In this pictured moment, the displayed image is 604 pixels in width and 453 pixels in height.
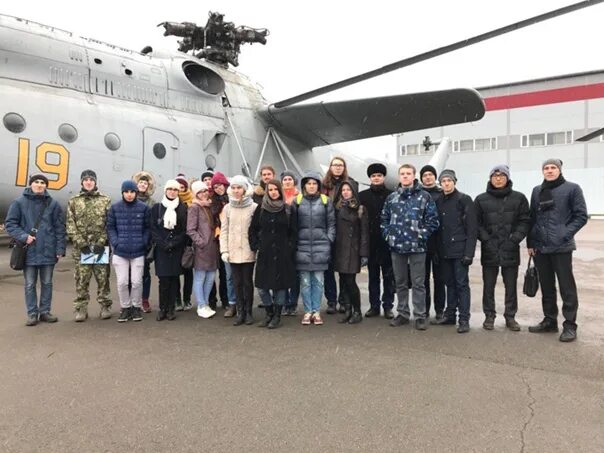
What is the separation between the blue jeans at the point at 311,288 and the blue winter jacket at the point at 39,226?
9.11 ft

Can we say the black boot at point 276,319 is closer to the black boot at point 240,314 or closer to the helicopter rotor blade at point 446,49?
the black boot at point 240,314

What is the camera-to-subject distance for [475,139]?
37625 millimetres

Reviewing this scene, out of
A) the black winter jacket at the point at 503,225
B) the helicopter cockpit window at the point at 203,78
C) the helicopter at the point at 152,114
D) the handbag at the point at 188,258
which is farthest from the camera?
the helicopter cockpit window at the point at 203,78

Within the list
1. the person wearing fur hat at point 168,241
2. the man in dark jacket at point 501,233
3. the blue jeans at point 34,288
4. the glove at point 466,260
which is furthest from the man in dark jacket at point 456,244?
the blue jeans at point 34,288

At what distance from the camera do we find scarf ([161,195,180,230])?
5.24m

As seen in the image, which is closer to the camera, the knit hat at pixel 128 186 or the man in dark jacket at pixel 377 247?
the knit hat at pixel 128 186

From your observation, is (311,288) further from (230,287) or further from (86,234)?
(86,234)

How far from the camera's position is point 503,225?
15.7ft

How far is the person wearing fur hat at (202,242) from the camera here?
17.6ft

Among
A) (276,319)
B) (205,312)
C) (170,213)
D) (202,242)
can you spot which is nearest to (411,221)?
(276,319)

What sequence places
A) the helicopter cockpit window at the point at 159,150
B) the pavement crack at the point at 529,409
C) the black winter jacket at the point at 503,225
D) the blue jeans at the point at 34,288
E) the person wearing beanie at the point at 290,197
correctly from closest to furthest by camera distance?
the pavement crack at the point at 529,409
the black winter jacket at the point at 503,225
the blue jeans at the point at 34,288
the person wearing beanie at the point at 290,197
the helicopter cockpit window at the point at 159,150

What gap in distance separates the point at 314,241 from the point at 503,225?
200 centimetres

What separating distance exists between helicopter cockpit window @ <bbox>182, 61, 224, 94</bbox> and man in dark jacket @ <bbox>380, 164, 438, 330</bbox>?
6.31m

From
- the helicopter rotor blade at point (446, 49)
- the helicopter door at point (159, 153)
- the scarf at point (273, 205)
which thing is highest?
the helicopter rotor blade at point (446, 49)
